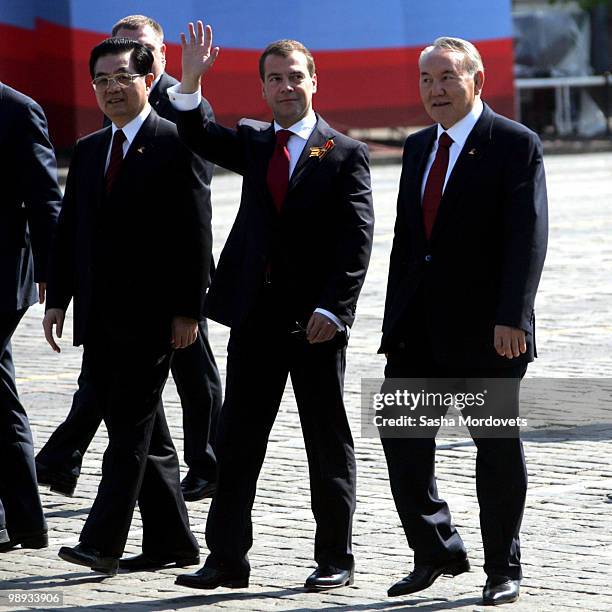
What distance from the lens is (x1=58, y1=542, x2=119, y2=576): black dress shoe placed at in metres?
5.94

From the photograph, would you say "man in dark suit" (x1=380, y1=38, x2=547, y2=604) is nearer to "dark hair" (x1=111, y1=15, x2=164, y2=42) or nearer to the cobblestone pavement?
the cobblestone pavement

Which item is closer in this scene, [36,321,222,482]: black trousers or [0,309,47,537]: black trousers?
[0,309,47,537]: black trousers

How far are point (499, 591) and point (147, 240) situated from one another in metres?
1.87

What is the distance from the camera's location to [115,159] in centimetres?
616

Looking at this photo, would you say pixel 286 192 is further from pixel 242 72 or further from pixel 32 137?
pixel 242 72

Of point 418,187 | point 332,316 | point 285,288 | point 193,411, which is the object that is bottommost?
point 193,411

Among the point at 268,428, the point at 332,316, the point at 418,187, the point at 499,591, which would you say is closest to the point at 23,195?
the point at 268,428

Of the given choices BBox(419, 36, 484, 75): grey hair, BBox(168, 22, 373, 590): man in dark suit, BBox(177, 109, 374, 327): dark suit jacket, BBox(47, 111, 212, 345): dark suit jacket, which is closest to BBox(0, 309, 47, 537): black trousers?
BBox(47, 111, 212, 345): dark suit jacket

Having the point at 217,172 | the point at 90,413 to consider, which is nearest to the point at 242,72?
the point at 217,172

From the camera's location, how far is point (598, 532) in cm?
657

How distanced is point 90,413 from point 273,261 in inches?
77.7

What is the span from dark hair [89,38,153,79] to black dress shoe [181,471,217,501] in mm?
2290

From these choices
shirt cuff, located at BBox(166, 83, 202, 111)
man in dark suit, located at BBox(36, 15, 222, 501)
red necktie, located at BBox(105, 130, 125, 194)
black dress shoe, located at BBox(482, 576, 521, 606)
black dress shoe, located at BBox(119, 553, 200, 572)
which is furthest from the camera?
man in dark suit, located at BBox(36, 15, 222, 501)

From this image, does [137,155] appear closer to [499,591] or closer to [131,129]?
[131,129]
